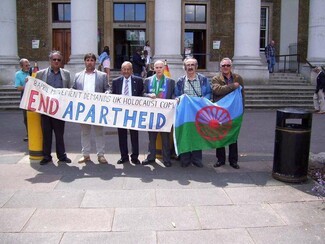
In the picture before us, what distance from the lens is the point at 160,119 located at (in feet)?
24.9

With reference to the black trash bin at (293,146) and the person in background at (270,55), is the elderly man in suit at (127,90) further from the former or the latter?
the person in background at (270,55)

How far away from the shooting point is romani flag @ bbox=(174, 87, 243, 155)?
7.38 meters

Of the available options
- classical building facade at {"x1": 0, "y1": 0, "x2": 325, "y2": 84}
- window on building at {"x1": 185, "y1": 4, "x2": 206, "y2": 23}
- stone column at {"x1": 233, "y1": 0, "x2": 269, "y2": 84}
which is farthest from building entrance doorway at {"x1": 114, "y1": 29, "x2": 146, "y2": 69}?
stone column at {"x1": 233, "y1": 0, "x2": 269, "y2": 84}

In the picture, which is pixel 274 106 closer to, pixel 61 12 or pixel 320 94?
pixel 320 94

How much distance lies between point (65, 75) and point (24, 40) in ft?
60.4

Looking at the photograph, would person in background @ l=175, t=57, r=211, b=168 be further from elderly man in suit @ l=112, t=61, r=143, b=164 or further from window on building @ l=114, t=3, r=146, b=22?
window on building @ l=114, t=3, r=146, b=22

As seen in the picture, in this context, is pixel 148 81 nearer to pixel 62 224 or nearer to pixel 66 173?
pixel 66 173

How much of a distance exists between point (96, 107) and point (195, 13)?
760 inches

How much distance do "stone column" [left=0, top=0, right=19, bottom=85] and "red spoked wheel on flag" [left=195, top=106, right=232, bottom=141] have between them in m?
14.0

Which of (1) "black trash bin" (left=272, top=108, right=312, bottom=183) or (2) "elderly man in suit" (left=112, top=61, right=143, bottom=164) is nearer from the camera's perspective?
(1) "black trash bin" (left=272, top=108, right=312, bottom=183)

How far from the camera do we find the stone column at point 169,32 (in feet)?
59.5

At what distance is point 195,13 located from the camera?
25.6 m

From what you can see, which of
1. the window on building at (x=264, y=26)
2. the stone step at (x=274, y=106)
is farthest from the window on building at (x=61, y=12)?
the stone step at (x=274, y=106)

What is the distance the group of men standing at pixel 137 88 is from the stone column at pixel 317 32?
14.8 meters
